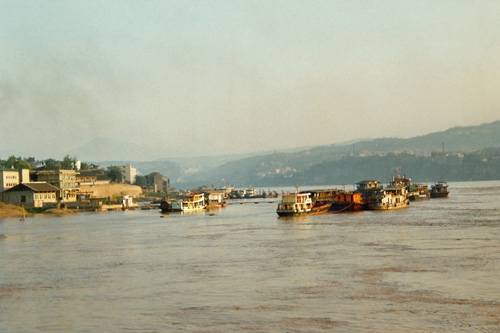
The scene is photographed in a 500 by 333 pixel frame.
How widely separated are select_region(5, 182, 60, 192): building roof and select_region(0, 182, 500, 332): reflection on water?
166ft

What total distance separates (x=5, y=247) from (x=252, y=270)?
2252cm

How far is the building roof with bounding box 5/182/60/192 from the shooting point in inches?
3846

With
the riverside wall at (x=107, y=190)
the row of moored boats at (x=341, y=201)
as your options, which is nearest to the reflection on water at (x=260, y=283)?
the row of moored boats at (x=341, y=201)

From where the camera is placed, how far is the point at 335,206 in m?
82.1

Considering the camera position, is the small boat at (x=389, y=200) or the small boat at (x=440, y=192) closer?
the small boat at (x=389, y=200)

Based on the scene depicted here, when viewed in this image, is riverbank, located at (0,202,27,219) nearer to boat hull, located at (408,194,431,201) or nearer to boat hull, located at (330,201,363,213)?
boat hull, located at (330,201,363,213)

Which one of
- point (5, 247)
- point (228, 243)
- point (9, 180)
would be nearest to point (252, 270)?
point (228, 243)

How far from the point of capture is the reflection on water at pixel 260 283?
20969mm

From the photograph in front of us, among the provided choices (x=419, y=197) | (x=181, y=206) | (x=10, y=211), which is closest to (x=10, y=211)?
(x=10, y=211)

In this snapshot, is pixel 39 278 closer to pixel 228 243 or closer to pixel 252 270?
pixel 252 270

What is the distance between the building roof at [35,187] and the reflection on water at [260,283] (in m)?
50.5

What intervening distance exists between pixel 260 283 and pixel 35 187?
259 feet

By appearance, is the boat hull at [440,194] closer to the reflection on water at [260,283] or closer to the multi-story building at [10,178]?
the multi-story building at [10,178]

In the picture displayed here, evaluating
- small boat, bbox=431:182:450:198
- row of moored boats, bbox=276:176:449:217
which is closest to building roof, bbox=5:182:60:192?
row of moored boats, bbox=276:176:449:217
